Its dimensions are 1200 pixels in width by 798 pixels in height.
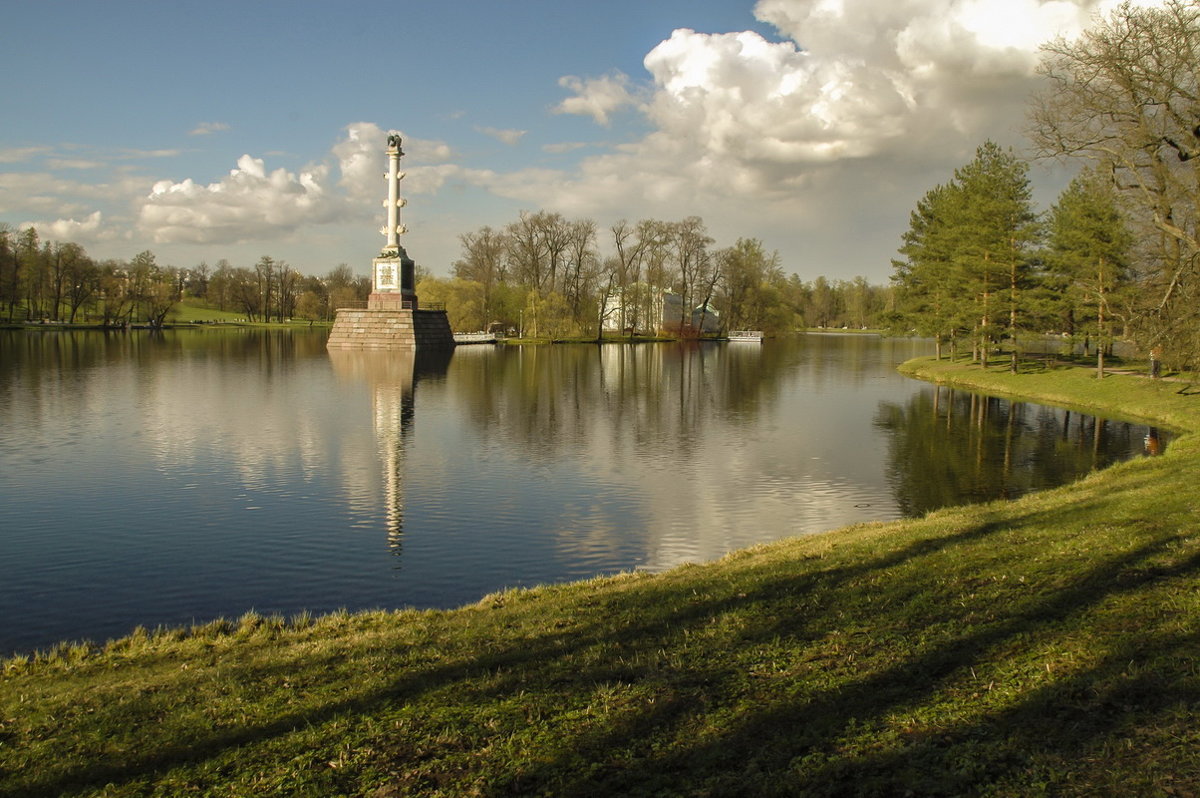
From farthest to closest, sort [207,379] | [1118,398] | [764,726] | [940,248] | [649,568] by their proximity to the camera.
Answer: [940,248] < [207,379] < [1118,398] < [649,568] < [764,726]

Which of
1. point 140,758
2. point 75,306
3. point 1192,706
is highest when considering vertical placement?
point 75,306

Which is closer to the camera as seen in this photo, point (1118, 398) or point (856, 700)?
point (856, 700)

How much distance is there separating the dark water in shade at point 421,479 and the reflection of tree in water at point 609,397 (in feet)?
0.81

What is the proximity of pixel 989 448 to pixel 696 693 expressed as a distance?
24038mm

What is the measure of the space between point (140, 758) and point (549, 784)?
9.82ft

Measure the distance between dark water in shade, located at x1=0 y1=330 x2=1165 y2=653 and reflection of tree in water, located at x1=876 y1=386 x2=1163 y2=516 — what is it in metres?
0.15

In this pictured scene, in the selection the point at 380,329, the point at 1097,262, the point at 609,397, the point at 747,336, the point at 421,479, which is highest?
the point at 1097,262

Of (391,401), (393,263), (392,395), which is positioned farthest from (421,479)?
(393,263)

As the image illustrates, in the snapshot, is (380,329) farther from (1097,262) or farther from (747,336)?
(1097,262)

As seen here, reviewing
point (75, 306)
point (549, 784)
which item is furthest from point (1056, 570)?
point (75, 306)

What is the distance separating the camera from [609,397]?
41.9 m

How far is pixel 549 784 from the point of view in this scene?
17.0 feet

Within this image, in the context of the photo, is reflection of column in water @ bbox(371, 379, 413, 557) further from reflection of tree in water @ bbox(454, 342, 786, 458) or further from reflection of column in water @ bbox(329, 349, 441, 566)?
reflection of tree in water @ bbox(454, 342, 786, 458)

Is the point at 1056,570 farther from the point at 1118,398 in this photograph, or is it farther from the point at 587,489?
the point at 1118,398
